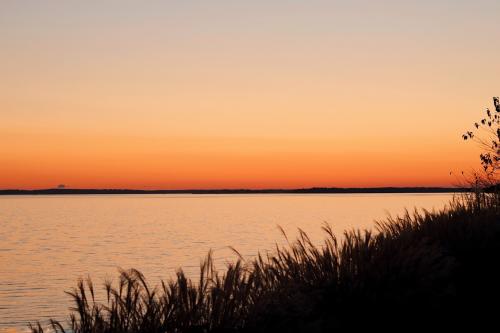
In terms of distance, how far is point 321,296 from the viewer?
9344mm

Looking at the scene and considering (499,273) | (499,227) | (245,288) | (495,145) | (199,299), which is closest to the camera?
(199,299)

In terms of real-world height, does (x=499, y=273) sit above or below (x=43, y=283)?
above

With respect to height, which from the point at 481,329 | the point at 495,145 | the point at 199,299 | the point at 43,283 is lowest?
the point at 43,283

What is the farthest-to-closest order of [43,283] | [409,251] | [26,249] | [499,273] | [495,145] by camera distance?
[26,249], [43,283], [495,145], [499,273], [409,251]

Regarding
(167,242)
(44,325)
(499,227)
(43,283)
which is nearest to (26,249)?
(167,242)

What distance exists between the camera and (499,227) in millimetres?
13914

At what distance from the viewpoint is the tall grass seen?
320 inches

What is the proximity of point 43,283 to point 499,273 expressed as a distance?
29640 millimetres

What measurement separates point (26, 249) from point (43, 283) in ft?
72.8

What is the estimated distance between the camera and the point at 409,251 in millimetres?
10484

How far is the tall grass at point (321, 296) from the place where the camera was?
812 cm

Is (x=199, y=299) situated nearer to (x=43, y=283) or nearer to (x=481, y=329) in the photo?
(x=481, y=329)

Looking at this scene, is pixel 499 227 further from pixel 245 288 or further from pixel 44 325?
pixel 44 325

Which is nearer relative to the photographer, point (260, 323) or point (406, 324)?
point (260, 323)
